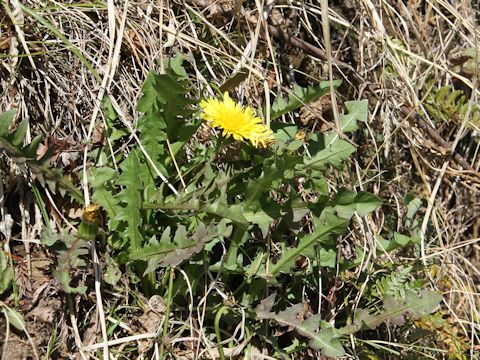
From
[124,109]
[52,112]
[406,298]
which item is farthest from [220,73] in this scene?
[406,298]

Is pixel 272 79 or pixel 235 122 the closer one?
pixel 235 122

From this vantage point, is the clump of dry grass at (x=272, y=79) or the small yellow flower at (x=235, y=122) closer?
the small yellow flower at (x=235, y=122)

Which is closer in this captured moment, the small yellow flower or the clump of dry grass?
the small yellow flower

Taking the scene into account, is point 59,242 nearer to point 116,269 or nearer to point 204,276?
point 116,269
